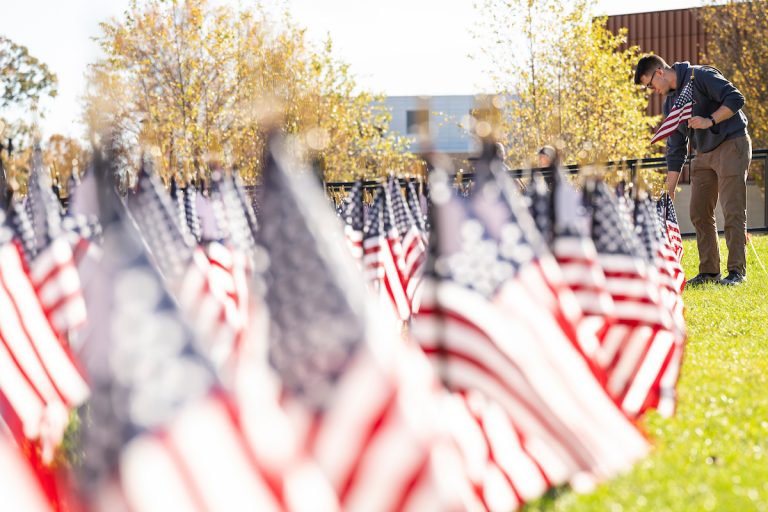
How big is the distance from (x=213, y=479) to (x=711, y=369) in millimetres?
4636

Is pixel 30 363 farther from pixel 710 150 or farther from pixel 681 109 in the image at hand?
pixel 710 150

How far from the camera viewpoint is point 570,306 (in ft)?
13.0

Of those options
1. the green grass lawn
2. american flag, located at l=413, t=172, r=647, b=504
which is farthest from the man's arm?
american flag, located at l=413, t=172, r=647, b=504

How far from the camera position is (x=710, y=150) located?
422 inches

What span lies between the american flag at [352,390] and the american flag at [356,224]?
4447mm

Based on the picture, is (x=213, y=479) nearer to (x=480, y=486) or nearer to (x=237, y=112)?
(x=480, y=486)

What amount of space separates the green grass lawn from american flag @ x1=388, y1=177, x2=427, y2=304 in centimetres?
223

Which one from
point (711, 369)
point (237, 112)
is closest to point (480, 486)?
point (711, 369)

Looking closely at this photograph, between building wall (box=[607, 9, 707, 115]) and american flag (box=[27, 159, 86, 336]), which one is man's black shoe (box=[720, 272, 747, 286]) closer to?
american flag (box=[27, 159, 86, 336])

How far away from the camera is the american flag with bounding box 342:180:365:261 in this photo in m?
7.45

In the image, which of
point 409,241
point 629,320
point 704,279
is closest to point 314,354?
point 629,320

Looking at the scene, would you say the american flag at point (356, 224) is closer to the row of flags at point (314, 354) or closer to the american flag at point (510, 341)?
the row of flags at point (314, 354)

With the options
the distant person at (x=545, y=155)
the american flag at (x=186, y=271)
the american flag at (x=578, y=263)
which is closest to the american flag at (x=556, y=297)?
the american flag at (x=578, y=263)

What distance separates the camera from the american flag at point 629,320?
16.1ft
